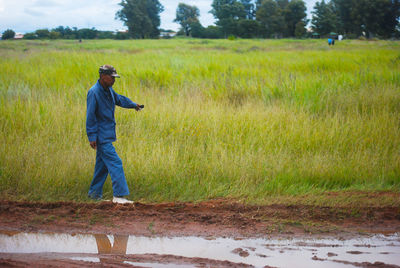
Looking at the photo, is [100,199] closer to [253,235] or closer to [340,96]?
[253,235]

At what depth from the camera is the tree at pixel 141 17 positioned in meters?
65.1

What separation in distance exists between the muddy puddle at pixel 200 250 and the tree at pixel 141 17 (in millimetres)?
64665

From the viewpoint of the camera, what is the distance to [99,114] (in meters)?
4.83

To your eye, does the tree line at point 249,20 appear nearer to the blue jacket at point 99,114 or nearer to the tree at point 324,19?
the tree at point 324,19

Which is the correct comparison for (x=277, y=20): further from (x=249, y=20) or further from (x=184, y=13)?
(x=184, y=13)

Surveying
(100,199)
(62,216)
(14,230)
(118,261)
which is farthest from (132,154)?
(118,261)

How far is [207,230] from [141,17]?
65404mm

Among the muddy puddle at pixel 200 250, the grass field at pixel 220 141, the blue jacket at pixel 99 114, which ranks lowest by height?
the muddy puddle at pixel 200 250

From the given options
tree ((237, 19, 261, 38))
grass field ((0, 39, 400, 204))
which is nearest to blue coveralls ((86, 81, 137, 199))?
grass field ((0, 39, 400, 204))

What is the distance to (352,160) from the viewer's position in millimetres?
6160

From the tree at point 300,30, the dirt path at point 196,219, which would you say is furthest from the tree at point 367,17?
the dirt path at point 196,219

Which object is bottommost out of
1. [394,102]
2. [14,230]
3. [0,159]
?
[14,230]

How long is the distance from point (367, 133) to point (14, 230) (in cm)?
619

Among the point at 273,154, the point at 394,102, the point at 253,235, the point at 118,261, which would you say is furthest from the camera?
the point at 394,102
